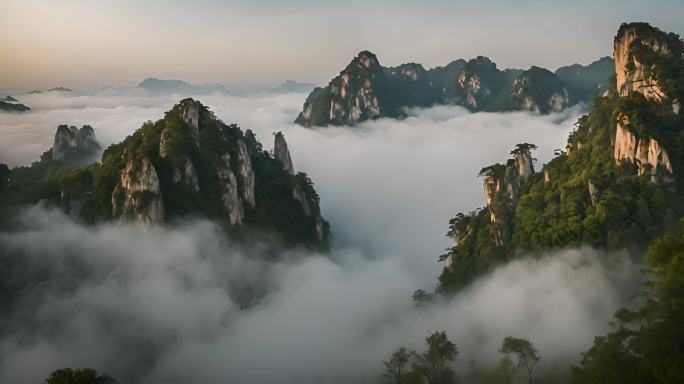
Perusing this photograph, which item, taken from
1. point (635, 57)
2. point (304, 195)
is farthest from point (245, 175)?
point (635, 57)

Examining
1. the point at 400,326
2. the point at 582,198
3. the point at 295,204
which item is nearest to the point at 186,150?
the point at 295,204

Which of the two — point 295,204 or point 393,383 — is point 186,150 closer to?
point 295,204

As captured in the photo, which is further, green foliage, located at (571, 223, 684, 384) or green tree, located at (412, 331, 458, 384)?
green tree, located at (412, 331, 458, 384)

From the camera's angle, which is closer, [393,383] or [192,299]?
[393,383]

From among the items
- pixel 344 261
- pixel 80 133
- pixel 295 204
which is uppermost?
pixel 80 133

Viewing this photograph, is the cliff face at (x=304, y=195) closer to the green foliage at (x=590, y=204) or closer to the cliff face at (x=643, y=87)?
the green foliage at (x=590, y=204)

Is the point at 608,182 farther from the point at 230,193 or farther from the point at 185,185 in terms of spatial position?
the point at 185,185

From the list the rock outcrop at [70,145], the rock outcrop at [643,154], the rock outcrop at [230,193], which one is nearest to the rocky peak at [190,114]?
the rock outcrop at [230,193]

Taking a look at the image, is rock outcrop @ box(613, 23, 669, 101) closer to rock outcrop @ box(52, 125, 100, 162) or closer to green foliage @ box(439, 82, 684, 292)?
green foliage @ box(439, 82, 684, 292)

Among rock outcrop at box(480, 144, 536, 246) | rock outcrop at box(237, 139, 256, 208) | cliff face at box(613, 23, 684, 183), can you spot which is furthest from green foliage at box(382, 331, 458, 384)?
rock outcrop at box(237, 139, 256, 208)
